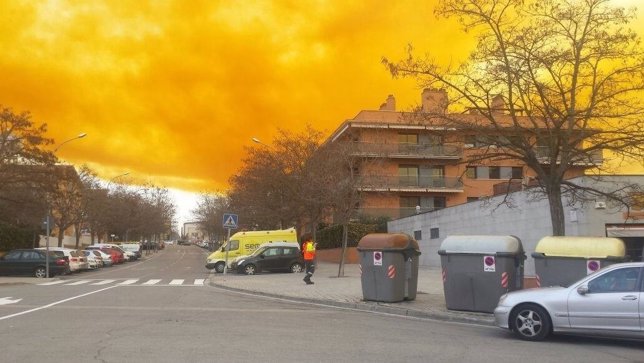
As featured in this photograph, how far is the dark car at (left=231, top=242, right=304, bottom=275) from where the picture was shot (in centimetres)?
3184

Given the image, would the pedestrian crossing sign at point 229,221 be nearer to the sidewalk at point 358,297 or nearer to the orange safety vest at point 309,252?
the sidewalk at point 358,297

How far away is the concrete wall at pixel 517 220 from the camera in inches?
897

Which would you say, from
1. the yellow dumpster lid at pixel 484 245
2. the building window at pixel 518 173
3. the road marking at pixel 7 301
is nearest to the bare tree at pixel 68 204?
the road marking at pixel 7 301

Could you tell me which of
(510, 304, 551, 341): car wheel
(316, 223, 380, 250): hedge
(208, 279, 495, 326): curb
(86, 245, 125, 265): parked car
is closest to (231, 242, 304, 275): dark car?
(316, 223, 380, 250): hedge

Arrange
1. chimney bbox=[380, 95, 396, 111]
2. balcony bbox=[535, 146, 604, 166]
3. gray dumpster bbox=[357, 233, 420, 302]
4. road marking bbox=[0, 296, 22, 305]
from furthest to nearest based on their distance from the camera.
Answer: chimney bbox=[380, 95, 396, 111] < road marking bbox=[0, 296, 22, 305] < gray dumpster bbox=[357, 233, 420, 302] < balcony bbox=[535, 146, 604, 166]

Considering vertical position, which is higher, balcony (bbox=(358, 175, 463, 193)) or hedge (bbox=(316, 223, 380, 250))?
balcony (bbox=(358, 175, 463, 193))

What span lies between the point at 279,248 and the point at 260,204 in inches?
360

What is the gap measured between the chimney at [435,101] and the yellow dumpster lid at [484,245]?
3.13 m

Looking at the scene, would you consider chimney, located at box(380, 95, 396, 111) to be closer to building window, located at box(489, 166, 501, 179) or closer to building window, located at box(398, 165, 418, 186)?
building window, located at box(398, 165, 418, 186)

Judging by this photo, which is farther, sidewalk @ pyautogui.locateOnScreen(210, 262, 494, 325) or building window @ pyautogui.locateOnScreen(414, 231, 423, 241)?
building window @ pyautogui.locateOnScreen(414, 231, 423, 241)

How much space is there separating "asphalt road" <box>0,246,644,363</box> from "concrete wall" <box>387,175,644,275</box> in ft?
24.0

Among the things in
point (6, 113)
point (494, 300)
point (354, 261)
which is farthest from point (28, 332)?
point (354, 261)

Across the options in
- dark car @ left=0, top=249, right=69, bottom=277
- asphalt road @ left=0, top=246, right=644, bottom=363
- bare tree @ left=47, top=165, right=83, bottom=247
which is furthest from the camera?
bare tree @ left=47, top=165, right=83, bottom=247

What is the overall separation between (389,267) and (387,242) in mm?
632
